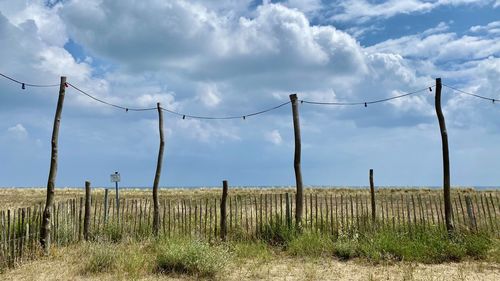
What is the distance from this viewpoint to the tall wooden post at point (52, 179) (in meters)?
11.2

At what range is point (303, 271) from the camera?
9383 millimetres

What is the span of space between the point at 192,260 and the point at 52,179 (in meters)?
4.56

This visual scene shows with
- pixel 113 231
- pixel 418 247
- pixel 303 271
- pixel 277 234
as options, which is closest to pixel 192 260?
pixel 303 271

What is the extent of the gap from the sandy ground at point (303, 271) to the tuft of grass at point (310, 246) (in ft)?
1.30

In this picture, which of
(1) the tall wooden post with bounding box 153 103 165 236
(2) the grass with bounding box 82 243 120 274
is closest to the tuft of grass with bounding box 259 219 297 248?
(1) the tall wooden post with bounding box 153 103 165 236

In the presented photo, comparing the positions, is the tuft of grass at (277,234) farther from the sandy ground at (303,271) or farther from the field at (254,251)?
the sandy ground at (303,271)

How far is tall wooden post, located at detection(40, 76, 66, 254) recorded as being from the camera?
36.7ft

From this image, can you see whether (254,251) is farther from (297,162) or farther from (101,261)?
(101,261)

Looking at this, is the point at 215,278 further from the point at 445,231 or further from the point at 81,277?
the point at 445,231

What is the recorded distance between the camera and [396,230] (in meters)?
12.2

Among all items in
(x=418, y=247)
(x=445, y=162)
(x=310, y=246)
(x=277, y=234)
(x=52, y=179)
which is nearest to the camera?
(x=418, y=247)

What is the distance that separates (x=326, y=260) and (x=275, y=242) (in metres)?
1.92

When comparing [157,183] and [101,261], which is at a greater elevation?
[157,183]

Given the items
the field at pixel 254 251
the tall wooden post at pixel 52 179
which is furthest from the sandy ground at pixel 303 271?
the tall wooden post at pixel 52 179
